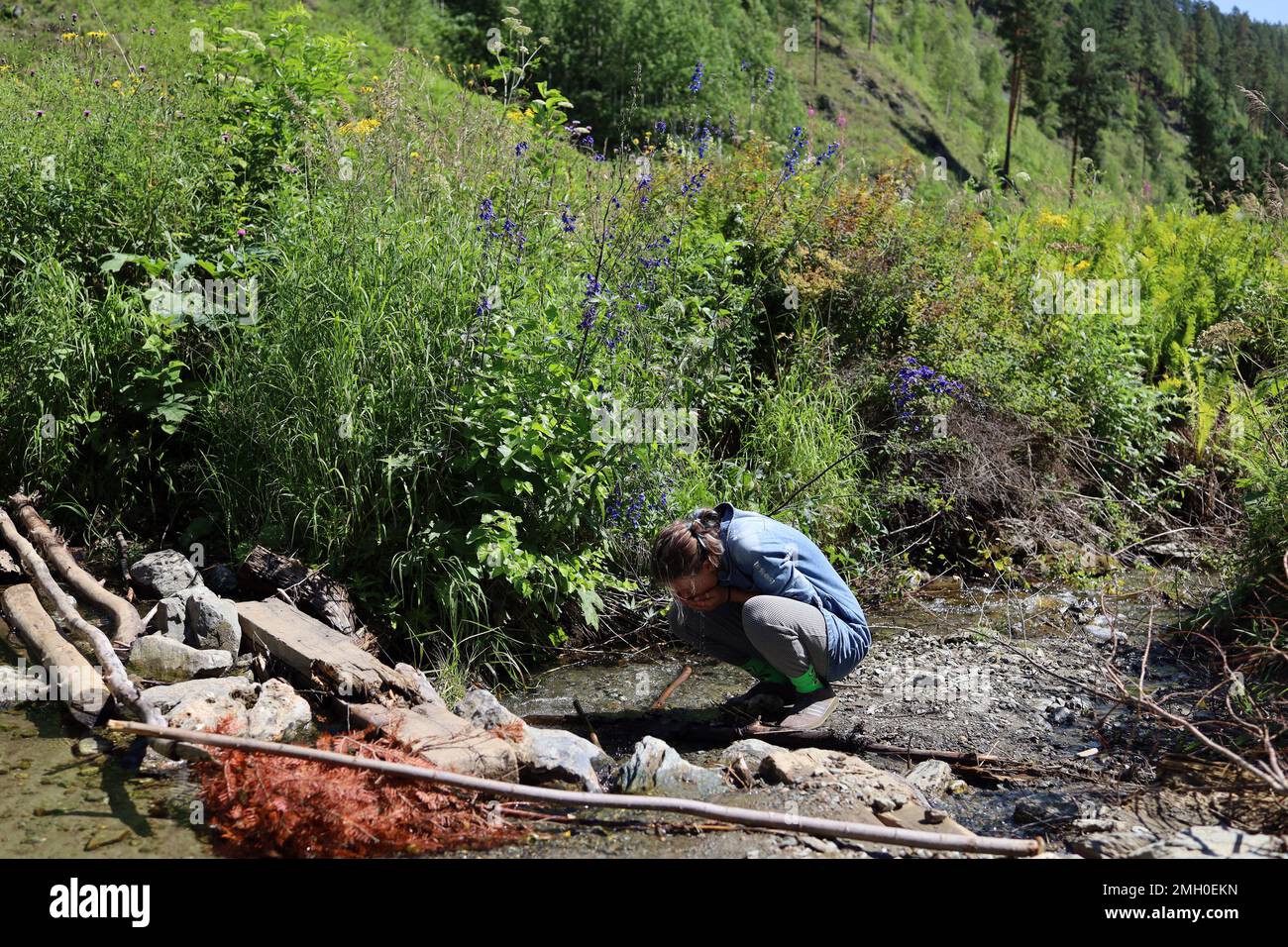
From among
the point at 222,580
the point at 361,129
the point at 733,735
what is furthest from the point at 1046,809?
the point at 361,129

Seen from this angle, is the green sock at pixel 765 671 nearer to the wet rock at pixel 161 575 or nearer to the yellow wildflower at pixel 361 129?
the wet rock at pixel 161 575

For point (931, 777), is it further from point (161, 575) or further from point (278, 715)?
point (161, 575)

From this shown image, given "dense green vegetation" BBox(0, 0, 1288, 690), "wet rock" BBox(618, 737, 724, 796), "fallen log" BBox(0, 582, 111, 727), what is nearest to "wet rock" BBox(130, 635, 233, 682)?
"fallen log" BBox(0, 582, 111, 727)

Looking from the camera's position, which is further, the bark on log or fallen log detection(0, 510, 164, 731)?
the bark on log

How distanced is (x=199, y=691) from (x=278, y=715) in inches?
13.9

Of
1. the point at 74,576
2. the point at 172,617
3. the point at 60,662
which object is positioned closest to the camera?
the point at 60,662

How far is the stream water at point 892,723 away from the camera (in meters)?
3.46

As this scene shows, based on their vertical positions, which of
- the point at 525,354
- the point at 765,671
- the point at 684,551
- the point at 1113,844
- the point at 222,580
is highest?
the point at 525,354

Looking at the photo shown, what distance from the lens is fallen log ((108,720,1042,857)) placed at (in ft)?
10.3

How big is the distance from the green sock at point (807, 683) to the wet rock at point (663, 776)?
82 cm

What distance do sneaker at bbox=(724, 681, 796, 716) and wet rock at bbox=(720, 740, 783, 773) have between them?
1.61ft

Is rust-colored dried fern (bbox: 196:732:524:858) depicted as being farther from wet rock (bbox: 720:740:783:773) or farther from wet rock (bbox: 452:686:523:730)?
wet rock (bbox: 720:740:783:773)

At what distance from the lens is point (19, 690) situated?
14.3ft
